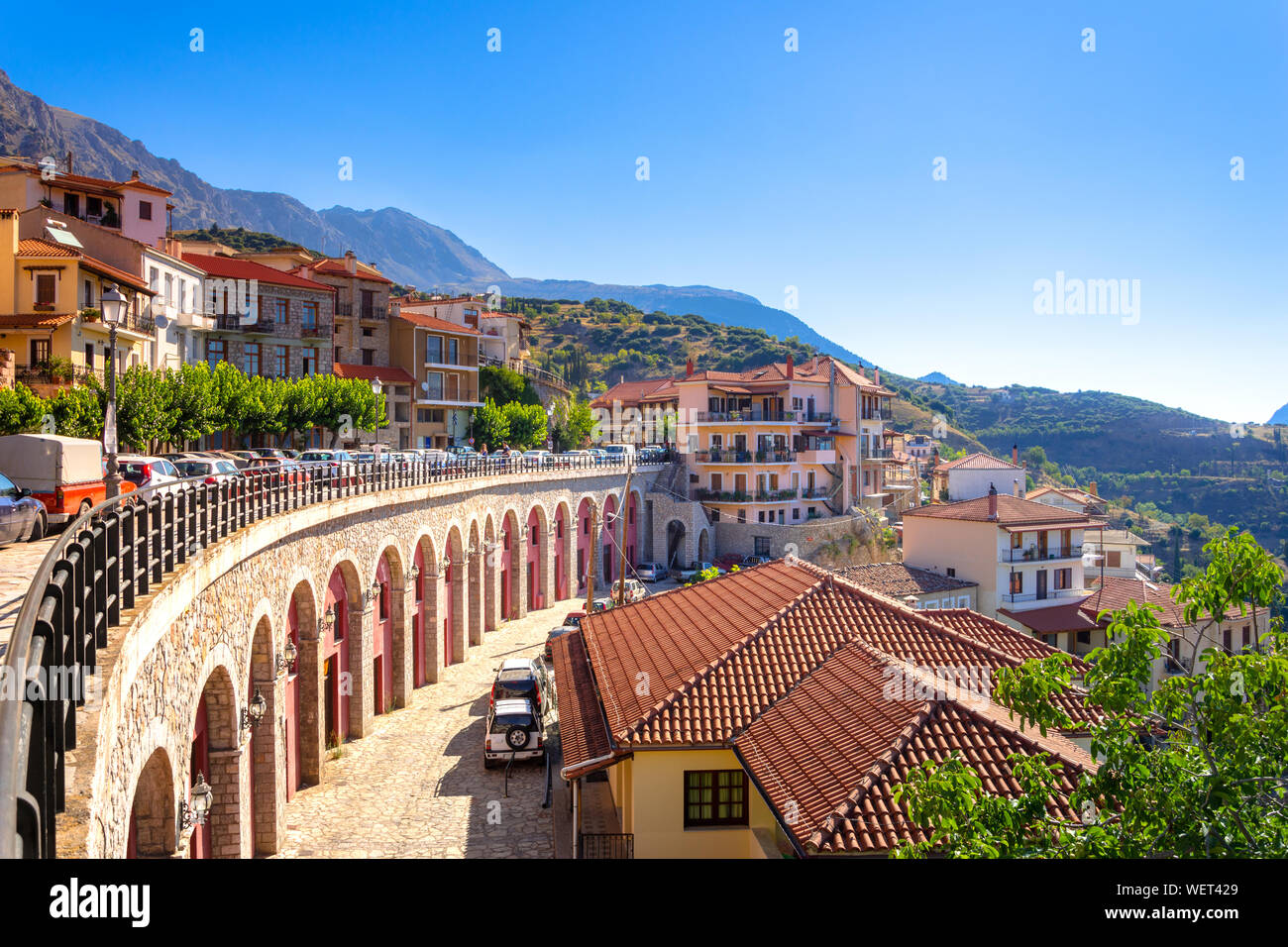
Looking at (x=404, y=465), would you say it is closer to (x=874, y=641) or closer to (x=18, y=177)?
(x=874, y=641)

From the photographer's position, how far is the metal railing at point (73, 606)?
3301 mm

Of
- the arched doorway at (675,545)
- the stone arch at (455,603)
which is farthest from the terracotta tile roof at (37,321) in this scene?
the arched doorway at (675,545)

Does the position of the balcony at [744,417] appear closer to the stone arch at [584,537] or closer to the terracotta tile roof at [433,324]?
the stone arch at [584,537]

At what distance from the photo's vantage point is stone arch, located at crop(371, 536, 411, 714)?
86.2ft

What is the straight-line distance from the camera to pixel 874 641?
15.8 meters

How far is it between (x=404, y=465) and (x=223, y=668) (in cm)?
1408

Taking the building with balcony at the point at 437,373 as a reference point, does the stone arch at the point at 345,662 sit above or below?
below

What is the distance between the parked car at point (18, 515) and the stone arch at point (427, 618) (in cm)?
1676

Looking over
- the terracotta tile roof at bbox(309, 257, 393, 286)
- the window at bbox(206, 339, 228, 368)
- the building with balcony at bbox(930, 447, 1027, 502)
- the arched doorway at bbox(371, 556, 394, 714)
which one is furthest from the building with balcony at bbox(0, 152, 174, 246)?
the building with balcony at bbox(930, 447, 1027, 502)

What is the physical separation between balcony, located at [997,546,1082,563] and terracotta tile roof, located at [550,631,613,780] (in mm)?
29141

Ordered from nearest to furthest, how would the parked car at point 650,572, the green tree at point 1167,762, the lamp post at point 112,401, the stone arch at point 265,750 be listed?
the green tree at point 1167,762 → the lamp post at point 112,401 → the stone arch at point 265,750 → the parked car at point 650,572
